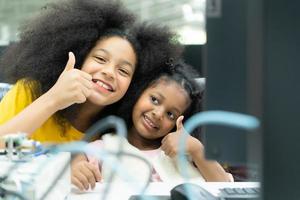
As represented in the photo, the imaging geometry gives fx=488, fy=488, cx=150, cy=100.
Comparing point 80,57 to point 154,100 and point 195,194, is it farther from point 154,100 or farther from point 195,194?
point 195,194

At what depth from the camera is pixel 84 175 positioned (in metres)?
0.90

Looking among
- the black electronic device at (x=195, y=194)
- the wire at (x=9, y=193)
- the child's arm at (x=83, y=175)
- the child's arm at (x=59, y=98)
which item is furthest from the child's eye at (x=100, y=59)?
the wire at (x=9, y=193)

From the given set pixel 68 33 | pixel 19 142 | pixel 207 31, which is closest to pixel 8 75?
pixel 68 33

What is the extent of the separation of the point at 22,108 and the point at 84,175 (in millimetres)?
475

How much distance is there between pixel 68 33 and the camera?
1.39 meters

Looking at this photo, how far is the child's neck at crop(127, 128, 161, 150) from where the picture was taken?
1.38 m

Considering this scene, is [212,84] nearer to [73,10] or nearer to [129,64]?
[129,64]

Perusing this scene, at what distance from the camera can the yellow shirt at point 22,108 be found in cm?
130

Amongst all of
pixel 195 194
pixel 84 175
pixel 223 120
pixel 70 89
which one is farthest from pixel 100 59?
pixel 223 120

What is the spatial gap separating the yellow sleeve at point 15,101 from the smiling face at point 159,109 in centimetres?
30

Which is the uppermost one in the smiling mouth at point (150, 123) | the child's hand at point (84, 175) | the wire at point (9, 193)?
the wire at point (9, 193)

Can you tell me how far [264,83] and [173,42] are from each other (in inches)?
44.7

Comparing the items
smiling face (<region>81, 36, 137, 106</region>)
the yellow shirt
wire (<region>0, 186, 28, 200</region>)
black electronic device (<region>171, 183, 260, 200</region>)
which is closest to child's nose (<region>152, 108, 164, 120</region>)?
smiling face (<region>81, 36, 137, 106</region>)

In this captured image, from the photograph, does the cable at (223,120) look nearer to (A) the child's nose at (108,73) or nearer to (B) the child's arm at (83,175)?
(B) the child's arm at (83,175)
